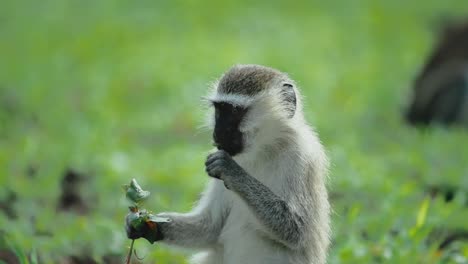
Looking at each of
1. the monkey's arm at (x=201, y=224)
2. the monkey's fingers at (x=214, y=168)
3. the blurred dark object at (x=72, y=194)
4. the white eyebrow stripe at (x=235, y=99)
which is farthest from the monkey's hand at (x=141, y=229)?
the blurred dark object at (x=72, y=194)

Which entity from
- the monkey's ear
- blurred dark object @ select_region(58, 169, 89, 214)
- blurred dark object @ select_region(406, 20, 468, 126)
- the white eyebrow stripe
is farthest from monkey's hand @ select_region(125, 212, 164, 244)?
blurred dark object @ select_region(406, 20, 468, 126)

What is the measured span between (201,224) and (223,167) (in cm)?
77

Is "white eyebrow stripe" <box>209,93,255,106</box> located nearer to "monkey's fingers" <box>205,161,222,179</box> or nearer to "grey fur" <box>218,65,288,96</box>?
"grey fur" <box>218,65,288,96</box>

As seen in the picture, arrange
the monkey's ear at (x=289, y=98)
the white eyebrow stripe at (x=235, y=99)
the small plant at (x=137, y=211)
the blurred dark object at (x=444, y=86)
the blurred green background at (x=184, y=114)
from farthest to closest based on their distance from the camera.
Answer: the blurred dark object at (x=444, y=86), the blurred green background at (x=184, y=114), the monkey's ear at (x=289, y=98), the white eyebrow stripe at (x=235, y=99), the small plant at (x=137, y=211)

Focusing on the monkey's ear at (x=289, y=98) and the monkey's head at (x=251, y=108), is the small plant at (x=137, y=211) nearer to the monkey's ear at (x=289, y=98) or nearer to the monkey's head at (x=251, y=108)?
the monkey's head at (x=251, y=108)

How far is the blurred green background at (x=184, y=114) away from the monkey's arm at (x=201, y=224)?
39cm

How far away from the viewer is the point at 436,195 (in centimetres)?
820

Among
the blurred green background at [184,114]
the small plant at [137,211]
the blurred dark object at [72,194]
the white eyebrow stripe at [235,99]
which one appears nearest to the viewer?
the small plant at [137,211]

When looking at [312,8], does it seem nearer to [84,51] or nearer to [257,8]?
[257,8]

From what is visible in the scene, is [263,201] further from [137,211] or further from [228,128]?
[137,211]

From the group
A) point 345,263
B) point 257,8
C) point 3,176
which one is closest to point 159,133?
point 3,176

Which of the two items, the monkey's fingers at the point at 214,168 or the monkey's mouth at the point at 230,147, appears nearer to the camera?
the monkey's fingers at the point at 214,168

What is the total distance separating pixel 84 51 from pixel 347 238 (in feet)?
25.1

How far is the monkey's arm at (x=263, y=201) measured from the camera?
4719mm
